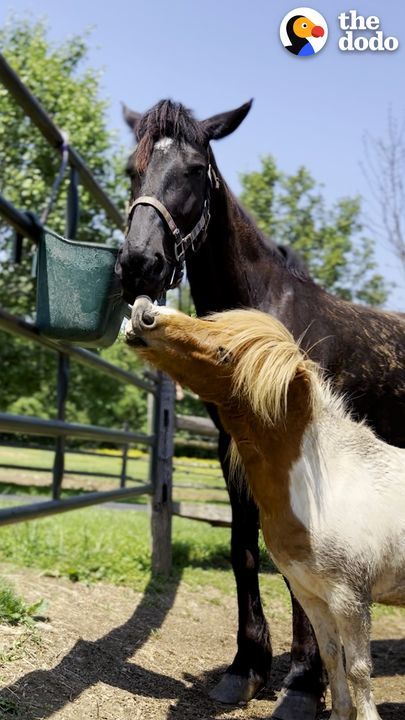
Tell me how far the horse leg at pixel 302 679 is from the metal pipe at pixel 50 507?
1.08 metres

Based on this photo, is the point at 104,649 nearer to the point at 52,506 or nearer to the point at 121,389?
the point at 52,506

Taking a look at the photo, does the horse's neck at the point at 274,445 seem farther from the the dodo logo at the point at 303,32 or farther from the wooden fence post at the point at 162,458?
the the dodo logo at the point at 303,32

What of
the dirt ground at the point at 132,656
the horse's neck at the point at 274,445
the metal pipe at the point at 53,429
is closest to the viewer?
the horse's neck at the point at 274,445

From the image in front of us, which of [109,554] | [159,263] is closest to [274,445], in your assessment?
[159,263]

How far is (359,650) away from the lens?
2320mm

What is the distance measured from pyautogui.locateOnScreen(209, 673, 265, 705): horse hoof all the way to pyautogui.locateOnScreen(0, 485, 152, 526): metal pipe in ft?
3.51

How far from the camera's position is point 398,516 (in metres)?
2.42

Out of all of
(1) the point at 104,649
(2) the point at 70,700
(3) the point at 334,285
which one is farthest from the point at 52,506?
(3) the point at 334,285

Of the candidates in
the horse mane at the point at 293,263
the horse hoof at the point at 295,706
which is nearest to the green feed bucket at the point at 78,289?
the horse mane at the point at 293,263

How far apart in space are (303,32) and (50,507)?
4.49 m

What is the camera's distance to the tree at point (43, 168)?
1577 cm

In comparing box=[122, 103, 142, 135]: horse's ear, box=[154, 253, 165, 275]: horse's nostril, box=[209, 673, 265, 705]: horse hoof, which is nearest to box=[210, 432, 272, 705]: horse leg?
box=[209, 673, 265, 705]: horse hoof

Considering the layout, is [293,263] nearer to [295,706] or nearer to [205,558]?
[295,706]

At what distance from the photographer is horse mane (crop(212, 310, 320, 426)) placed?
2352mm
